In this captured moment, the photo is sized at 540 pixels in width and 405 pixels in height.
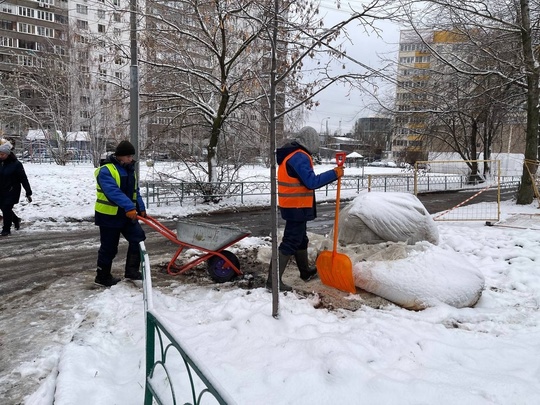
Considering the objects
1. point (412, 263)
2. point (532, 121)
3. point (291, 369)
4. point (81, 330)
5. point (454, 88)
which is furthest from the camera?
point (454, 88)

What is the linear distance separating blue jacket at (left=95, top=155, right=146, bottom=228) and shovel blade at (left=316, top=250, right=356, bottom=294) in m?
2.31

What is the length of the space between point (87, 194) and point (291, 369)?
14.0 meters

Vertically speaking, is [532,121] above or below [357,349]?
above

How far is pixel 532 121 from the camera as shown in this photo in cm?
1272

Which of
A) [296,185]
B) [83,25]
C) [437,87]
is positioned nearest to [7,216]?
[296,185]

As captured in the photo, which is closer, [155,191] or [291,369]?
[291,369]

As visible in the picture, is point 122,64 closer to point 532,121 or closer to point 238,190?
point 238,190

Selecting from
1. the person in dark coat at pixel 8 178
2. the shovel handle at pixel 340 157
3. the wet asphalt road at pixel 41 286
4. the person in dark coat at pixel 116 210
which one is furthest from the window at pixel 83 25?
the shovel handle at pixel 340 157

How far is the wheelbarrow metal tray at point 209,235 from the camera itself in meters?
4.90

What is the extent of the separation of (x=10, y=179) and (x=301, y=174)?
6882 mm

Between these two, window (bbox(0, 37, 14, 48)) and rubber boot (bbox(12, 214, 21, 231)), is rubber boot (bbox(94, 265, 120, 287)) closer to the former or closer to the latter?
rubber boot (bbox(12, 214, 21, 231))

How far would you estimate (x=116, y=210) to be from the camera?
4926 millimetres

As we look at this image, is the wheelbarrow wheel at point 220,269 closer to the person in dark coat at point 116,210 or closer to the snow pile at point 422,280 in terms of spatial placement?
the person in dark coat at point 116,210

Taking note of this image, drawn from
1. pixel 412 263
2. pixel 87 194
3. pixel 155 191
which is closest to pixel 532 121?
pixel 412 263
